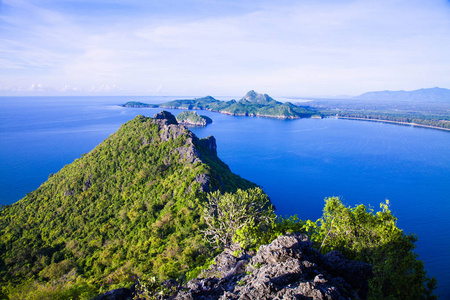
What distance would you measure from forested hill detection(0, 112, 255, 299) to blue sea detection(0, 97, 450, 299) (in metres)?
25.0

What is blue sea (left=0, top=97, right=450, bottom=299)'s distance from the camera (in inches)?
2163

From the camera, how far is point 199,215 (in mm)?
33594

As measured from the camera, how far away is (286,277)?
1145 centimetres

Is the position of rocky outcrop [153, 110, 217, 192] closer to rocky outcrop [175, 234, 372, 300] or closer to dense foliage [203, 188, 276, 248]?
dense foliage [203, 188, 276, 248]

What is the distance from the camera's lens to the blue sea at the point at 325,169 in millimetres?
54938

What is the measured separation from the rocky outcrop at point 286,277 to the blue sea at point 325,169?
103 feet

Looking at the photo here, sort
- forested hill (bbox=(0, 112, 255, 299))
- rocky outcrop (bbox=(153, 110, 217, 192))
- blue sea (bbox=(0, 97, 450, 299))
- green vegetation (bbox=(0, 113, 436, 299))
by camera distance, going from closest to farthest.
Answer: green vegetation (bbox=(0, 113, 436, 299)) → forested hill (bbox=(0, 112, 255, 299)) → rocky outcrop (bbox=(153, 110, 217, 192)) → blue sea (bbox=(0, 97, 450, 299))

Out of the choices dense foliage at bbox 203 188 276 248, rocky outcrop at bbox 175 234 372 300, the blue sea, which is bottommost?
the blue sea

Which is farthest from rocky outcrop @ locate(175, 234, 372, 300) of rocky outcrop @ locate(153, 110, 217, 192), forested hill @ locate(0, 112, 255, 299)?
rocky outcrop @ locate(153, 110, 217, 192)

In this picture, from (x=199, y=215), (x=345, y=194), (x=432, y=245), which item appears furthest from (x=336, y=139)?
(x=199, y=215)

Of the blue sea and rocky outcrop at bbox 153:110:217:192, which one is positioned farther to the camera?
the blue sea

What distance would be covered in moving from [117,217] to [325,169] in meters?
70.9

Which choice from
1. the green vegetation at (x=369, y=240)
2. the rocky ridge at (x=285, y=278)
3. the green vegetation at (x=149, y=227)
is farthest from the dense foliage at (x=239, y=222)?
the rocky ridge at (x=285, y=278)

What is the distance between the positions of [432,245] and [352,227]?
4118 centimetres
